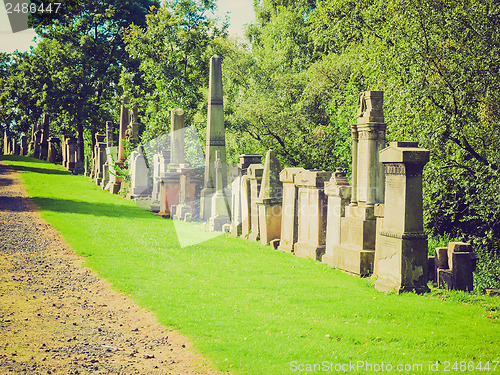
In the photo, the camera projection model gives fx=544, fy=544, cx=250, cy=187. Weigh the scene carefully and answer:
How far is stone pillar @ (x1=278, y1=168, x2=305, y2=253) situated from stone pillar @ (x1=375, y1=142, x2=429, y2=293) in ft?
12.4

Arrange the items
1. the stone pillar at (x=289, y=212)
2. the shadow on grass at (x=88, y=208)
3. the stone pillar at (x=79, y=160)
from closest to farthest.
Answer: the stone pillar at (x=289, y=212) < the shadow on grass at (x=88, y=208) < the stone pillar at (x=79, y=160)

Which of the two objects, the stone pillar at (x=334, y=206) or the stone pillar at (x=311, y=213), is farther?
the stone pillar at (x=311, y=213)

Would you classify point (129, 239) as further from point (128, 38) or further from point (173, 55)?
point (128, 38)

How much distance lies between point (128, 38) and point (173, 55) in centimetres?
376

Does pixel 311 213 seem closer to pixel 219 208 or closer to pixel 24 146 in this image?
pixel 219 208

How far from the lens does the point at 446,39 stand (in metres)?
14.1

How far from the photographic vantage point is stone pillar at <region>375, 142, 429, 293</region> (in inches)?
329

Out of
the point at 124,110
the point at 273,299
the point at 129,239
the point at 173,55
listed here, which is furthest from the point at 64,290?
the point at 173,55

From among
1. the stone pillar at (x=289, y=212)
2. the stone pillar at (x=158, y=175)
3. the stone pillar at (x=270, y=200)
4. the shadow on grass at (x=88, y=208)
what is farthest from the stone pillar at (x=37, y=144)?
the stone pillar at (x=289, y=212)

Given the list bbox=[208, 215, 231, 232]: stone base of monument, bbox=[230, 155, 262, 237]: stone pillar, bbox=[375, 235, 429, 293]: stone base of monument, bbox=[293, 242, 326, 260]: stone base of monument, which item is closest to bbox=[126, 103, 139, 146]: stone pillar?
bbox=[208, 215, 231, 232]: stone base of monument

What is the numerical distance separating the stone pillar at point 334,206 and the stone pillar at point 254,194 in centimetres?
300

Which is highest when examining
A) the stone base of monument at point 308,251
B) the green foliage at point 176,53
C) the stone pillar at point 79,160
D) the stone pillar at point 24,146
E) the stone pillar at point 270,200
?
the green foliage at point 176,53

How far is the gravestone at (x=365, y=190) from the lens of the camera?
32.7 feet

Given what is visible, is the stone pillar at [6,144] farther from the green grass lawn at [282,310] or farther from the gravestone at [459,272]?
the gravestone at [459,272]
